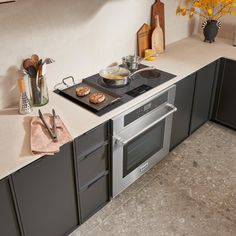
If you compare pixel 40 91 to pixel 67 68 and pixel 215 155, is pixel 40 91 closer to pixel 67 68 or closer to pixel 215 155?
pixel 67 68

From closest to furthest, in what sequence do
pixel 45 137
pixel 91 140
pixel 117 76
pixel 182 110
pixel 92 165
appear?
pixel 45 137
pixel 91 140
pixel 92 165
pixel 117 76
pixel 182 110

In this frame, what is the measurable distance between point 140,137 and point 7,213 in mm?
1057

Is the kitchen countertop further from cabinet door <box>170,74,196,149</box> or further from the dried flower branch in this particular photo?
the dried flower branch

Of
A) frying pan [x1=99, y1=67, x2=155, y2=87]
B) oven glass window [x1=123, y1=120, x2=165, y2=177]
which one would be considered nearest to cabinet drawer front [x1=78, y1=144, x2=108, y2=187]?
oven glass window [x1=123, y1=120, x2=165, y2=177]

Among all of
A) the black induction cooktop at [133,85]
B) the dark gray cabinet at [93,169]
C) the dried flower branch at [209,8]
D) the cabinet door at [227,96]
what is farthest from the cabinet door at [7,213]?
the dried flower branch at [209,8]

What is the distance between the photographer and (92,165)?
1924mm

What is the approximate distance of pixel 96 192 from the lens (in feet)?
6.82

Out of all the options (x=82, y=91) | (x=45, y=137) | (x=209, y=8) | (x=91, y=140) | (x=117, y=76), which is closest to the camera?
(x=45, y=137)

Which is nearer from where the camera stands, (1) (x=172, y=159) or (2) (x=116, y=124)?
(2) (x=116, y=124)

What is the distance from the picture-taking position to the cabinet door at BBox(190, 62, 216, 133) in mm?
2686

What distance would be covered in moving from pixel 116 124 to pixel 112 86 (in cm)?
42

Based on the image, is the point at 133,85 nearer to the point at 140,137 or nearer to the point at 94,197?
the point at 140,137

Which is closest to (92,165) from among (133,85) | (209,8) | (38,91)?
(38,91)

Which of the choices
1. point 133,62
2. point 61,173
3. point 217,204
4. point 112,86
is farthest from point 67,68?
point 217,204
